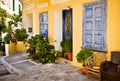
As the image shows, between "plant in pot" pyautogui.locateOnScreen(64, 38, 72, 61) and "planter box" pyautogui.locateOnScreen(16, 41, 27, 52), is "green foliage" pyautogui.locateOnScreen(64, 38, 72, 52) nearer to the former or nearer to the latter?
"plant in pot" pyautogui.locateOnScreen(64, 38, 72, 61)

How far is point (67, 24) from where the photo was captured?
9430mm

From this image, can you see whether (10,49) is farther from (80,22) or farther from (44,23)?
(80,22)

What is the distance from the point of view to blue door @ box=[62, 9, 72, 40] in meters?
9.25

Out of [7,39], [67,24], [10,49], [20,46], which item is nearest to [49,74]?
[67,24]

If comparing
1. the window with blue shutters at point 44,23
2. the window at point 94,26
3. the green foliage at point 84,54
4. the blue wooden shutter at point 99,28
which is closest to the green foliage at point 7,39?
the window with blue shutters at point 44,23

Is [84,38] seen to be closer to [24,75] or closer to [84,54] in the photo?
[84,54]

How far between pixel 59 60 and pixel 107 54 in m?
3.38

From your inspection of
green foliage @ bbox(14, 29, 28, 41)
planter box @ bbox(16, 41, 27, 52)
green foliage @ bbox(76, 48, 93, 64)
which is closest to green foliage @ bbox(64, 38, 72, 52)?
green foliage @ bbox(76, 48, 93, 64)

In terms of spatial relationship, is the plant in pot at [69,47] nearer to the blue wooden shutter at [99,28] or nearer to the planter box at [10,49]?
the blue wooden shutter at [99,28]

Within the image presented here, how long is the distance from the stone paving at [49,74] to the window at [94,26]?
3.93 feet

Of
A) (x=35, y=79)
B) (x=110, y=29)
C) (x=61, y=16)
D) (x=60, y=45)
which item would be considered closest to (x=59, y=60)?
(x=60, y=45)

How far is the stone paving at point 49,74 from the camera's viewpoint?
6438mm

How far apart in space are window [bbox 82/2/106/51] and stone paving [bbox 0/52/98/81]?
3.93 ft

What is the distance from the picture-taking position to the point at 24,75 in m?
6.97
